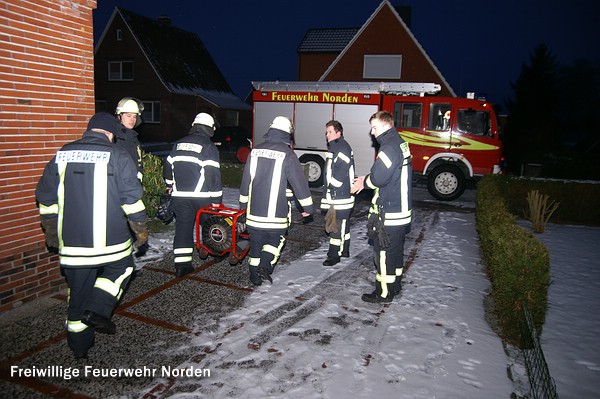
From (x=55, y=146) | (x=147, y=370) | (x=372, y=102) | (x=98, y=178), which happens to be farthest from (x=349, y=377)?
(x=372, y=102)

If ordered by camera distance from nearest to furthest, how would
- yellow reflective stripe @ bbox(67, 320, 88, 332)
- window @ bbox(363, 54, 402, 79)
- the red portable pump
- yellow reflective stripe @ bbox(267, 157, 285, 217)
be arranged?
yellow reflective stripe @ bbox(67, 320, 88, 332), yellow reflective stripe @ bbox(267, 157, 285, 217), the red portable pump, window @ bbox(363, 54, 402, 79)

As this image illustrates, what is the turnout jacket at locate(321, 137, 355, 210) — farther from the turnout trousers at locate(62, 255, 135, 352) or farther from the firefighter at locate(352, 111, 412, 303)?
the turnout trousers at locate(62, 255, 135, 352)

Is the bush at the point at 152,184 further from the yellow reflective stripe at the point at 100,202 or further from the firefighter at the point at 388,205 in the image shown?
the firefighter at the point at 388,205

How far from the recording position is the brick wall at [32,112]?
410 centimetres

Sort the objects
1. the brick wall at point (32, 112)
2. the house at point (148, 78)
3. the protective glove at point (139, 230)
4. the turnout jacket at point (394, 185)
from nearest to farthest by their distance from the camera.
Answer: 1. the protective glove at point (139, 230)
2. the brick wall at point (32, 112)
3. the turnout jacket at point (394, 185)
4. the house at point (148, 78)

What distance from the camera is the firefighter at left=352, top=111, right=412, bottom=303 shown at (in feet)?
15.3

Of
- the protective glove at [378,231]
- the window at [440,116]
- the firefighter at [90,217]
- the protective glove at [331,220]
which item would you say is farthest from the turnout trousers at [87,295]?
the window at [440,116]

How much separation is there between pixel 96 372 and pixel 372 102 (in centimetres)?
990

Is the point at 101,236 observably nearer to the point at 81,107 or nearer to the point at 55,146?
the point at 55,146

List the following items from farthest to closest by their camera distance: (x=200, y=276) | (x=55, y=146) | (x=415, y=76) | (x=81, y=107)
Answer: (x=415, y=76) → (x=200, y=276) → (x=81, y=107) → (x=55, y=146)

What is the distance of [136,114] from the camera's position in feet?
17.0

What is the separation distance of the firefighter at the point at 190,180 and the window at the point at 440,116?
24.7 ft

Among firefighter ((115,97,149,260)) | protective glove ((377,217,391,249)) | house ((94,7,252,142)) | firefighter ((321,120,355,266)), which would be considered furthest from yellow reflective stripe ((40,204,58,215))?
house ((94,7,252,142))

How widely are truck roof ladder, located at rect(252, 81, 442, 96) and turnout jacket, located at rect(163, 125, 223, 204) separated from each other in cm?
723
